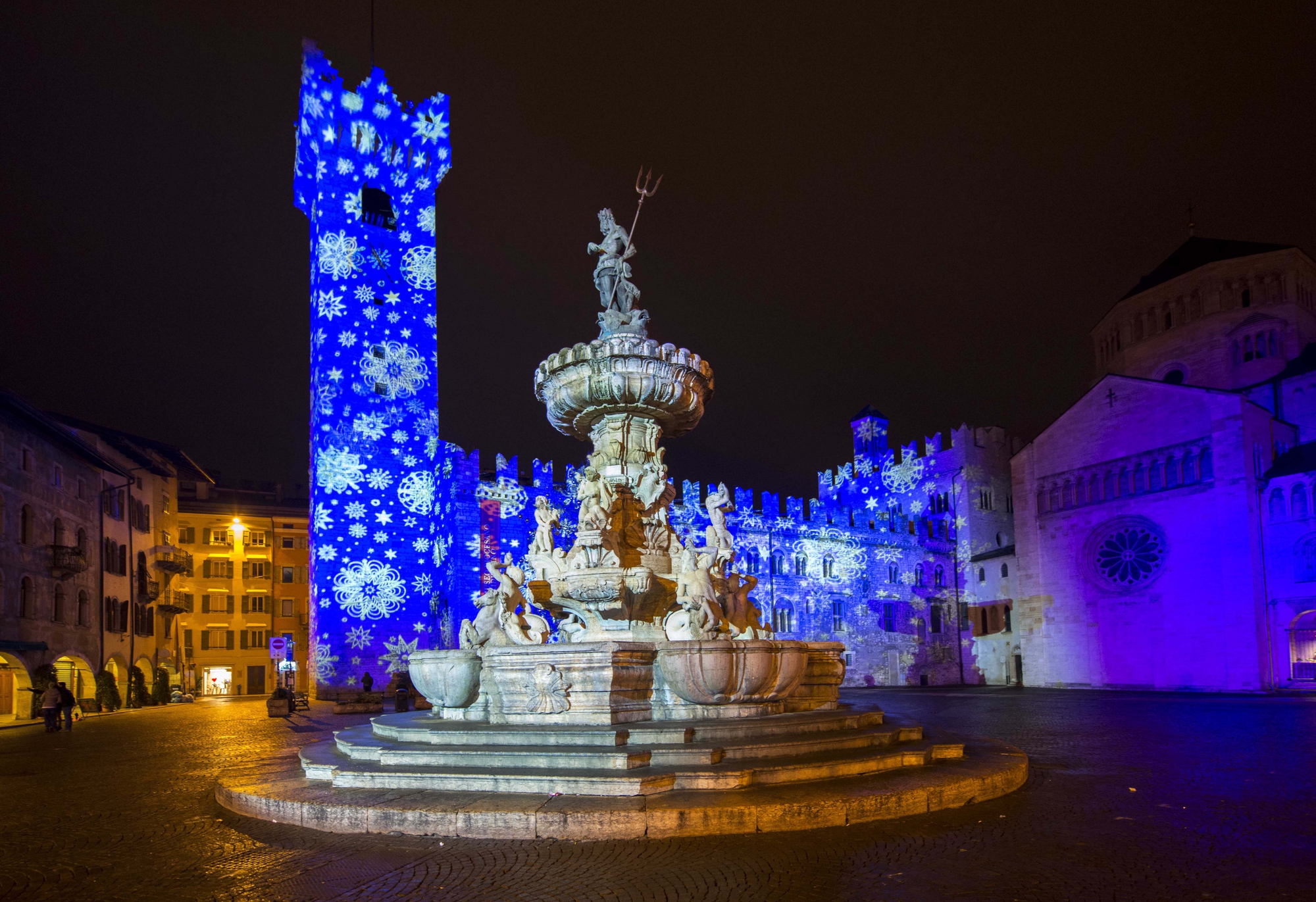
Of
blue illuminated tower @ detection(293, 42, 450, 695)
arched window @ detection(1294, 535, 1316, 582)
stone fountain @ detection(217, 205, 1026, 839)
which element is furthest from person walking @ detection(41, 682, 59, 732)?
arched window @ detection(1294, 535, 1316, 582)

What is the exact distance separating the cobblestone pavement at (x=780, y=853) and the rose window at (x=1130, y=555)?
28946 millimetres

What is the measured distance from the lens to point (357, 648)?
1178 inches

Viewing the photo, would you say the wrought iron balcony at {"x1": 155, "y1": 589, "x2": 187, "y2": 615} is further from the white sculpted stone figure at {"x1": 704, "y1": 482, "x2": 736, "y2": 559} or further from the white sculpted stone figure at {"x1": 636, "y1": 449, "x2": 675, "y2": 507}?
the white sculpted stone figure at {"x1": 704, "y1": 482, "x2": 736, "y2": 559}

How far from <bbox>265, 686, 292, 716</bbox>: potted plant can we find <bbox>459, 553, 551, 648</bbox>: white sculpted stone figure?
15293 mm

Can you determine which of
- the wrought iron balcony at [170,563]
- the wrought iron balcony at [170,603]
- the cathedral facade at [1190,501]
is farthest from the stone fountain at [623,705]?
the wrought iron balcony at [170,603]

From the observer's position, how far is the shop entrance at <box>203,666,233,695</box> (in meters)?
47.8

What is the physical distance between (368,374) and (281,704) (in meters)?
12.4

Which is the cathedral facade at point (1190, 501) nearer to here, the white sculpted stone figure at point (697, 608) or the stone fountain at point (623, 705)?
the stone fountain at point (623, 705)

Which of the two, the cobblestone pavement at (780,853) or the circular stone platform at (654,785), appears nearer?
the cobblestone pavement at (780,853)

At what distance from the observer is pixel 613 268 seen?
13.1 meters

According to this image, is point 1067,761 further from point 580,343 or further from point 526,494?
point 526,494

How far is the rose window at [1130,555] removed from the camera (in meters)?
36.3

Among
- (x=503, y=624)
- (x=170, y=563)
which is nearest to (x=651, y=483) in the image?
(x=503, y=624)

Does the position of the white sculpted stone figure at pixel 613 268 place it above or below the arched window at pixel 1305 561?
above
